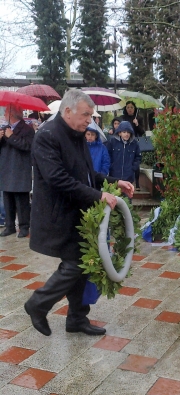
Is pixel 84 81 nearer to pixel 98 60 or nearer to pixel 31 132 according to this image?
pixel 98 60

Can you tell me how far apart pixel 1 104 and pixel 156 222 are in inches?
103

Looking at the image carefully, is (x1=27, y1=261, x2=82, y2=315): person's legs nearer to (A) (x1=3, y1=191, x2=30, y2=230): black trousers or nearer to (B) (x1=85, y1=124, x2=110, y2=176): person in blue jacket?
(B) (x1=85, y1=124, x2=110, y2=176): person in blue jacket

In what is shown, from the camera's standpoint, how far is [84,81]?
3181cm

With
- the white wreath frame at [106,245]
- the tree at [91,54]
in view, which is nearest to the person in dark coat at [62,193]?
the white wreath frame at [106,245]

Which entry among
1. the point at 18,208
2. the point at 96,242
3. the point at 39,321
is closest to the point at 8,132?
the point at 18,208

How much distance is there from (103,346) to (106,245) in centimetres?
77

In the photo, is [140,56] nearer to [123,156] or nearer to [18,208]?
[123,156]

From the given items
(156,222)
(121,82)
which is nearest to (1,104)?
(156,222)

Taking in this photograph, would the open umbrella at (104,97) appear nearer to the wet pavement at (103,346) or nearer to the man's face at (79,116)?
the wet pavement at (103,346)

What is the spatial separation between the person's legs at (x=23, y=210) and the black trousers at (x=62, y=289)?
406 centimetres

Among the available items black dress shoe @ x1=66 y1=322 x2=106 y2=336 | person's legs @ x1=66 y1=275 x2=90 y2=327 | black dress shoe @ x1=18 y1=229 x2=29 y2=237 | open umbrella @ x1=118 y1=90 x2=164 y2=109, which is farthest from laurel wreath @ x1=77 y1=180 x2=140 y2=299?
open umbrella @ x1=118 y1=90 x2=164 y2=109

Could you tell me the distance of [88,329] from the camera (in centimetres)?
430

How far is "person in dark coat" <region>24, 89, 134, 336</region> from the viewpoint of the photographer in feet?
12.6

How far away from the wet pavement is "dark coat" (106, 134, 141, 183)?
7.86 ft
